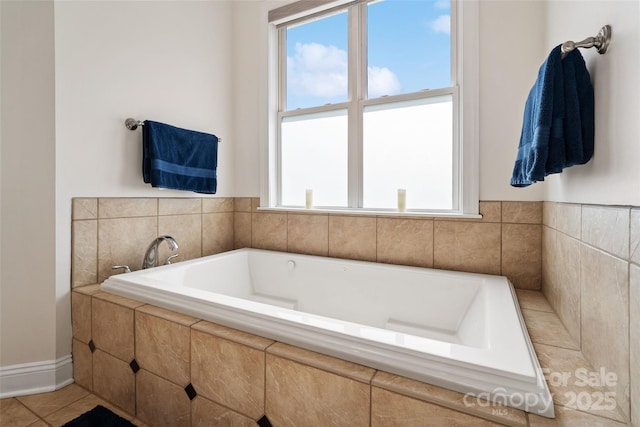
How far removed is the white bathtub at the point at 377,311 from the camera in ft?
2.48

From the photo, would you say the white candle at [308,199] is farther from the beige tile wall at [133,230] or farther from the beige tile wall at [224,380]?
the beige tile wall at [224,380]

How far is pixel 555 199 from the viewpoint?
132 centimetres

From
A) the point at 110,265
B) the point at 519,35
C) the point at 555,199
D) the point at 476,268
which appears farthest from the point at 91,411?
the point at 519,35

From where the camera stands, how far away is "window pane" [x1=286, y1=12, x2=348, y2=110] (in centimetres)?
222

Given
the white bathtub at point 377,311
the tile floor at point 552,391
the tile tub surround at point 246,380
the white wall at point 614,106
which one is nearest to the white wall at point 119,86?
the tile floor at point 552,391

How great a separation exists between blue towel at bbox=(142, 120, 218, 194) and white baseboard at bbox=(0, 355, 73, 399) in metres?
1.06

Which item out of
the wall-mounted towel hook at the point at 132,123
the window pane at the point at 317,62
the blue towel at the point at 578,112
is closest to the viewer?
the blue towel at the point at 578,112

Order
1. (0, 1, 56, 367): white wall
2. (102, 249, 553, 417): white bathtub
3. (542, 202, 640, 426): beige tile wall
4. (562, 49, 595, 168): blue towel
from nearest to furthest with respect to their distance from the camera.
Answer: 1. (542, 202, 640, 426): beige tile wall
2. (102, 249, 553, 417): white bathtub
3. (562, 49, 595, 168): blue towel
4. (0, 1, 56, 367): white wall

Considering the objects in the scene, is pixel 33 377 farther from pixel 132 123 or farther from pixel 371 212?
pixel 371 212

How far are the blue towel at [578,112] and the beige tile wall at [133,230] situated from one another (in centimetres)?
213

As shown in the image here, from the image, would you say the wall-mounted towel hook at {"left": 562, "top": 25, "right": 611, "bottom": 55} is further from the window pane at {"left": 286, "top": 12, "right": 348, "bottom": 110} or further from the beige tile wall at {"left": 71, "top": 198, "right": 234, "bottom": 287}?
the beige tile wall at {"left": 71, "top": 198, "right": 234, "bottom": 287}

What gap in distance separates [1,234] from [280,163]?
1.69 metres

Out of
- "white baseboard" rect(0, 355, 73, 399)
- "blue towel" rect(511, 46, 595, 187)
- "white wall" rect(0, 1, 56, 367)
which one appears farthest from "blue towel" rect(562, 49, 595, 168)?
"white baseboard" rect(0, 355, 73, 399)

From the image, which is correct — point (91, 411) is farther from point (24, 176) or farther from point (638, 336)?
point (638, 336)
